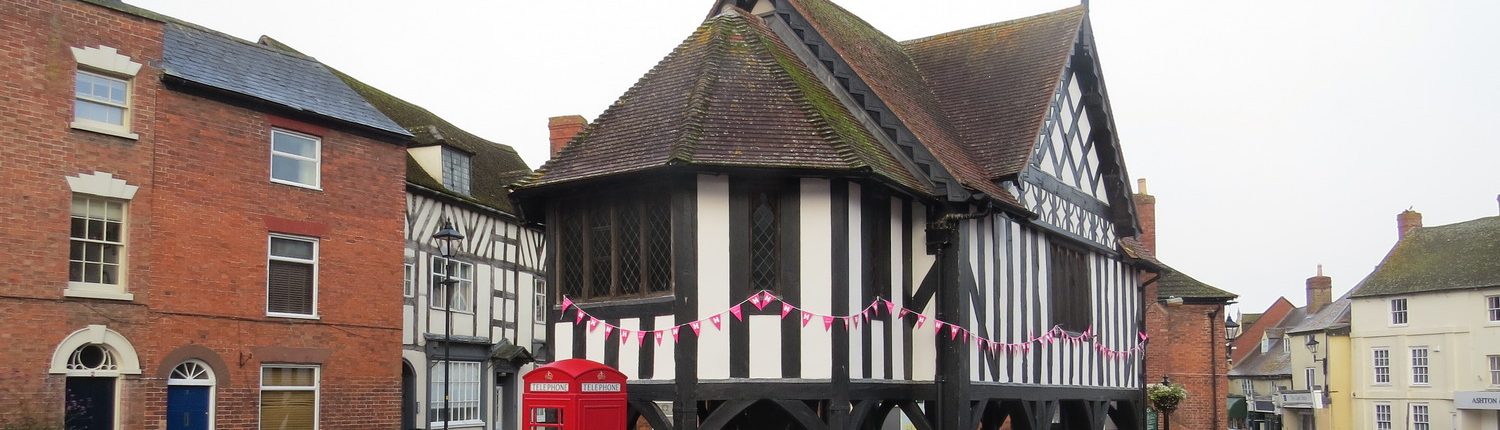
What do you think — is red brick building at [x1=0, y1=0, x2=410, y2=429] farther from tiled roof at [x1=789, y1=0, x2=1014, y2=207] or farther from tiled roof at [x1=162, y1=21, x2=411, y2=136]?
tiled roof at [x1=789, y1=0, x2=1014, y2=207]

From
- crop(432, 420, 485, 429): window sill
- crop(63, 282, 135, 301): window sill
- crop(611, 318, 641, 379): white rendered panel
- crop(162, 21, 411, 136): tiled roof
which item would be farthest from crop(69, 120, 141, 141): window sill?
crop(432, 420, 485, 429): window sill

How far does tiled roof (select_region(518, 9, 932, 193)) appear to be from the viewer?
14289 millimetres

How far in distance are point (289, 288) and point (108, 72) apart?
4.14 meters

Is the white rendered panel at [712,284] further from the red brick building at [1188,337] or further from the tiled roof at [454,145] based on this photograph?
the red brick building at [1188,337]

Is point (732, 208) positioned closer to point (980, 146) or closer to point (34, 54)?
point (980, 146)

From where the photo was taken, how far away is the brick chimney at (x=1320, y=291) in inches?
2414

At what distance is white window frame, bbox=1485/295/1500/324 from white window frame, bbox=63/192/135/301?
38272 millimetres

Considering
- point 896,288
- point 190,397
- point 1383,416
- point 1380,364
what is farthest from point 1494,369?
point 190,397

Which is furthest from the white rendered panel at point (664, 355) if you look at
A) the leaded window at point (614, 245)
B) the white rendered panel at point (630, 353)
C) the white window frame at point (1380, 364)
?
the white window frame at point (1380, 364)

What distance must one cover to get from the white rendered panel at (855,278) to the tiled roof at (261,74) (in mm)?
10297

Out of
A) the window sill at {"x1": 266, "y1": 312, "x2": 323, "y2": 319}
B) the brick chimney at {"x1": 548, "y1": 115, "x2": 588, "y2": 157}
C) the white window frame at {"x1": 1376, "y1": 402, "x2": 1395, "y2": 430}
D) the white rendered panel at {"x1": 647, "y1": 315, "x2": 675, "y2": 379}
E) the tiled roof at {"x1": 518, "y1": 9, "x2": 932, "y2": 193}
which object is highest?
the brick chimney at {"x1": 548, "y1": 115, "x2": 588, "y2": 157}

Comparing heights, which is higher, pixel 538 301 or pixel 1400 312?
pixel 1400 312

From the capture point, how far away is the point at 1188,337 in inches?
1247

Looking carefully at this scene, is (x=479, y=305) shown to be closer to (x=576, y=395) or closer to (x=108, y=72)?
(x=108, y=72)
